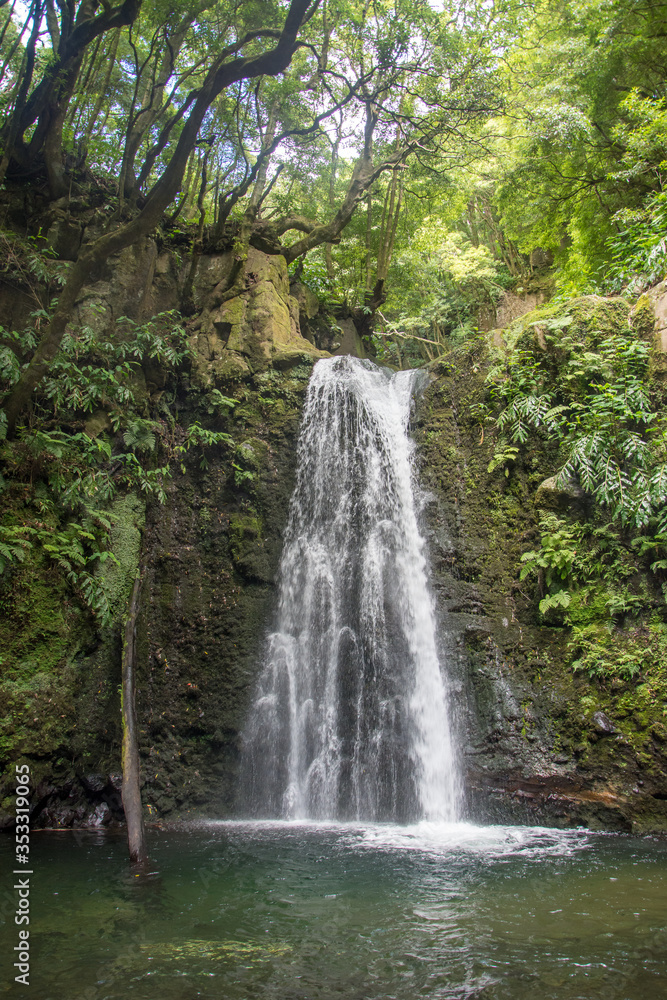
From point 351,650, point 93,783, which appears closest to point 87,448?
point 93,783

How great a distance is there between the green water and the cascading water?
4.57ft

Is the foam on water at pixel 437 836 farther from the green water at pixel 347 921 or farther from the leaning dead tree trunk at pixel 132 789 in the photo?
the leaning dead tree trunk at pixel 132 789

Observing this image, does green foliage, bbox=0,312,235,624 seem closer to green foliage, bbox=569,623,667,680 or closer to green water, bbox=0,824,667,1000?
green water, bbox=0,824,667,1000

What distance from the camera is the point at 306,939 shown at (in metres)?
2.94

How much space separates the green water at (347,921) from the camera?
2408 millimetres

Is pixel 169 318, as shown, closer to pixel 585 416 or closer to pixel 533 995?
pixel 585 416

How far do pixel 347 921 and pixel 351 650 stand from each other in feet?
14.0

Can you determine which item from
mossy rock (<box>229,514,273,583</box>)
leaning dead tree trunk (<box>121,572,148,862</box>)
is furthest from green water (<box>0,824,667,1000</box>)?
mossy rock (<box>229,514,273,583</box>)

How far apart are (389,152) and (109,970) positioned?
1480 centimetres

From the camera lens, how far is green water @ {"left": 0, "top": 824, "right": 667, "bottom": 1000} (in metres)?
2.41

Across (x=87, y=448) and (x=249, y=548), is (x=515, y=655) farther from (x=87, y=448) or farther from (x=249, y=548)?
(x=87, y=448)

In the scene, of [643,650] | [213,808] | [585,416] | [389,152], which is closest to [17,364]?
[213,808]

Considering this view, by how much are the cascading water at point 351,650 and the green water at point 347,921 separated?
139 cm

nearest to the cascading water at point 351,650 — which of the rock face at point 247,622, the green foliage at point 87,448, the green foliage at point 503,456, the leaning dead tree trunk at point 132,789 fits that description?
the rock face at point 247,622
